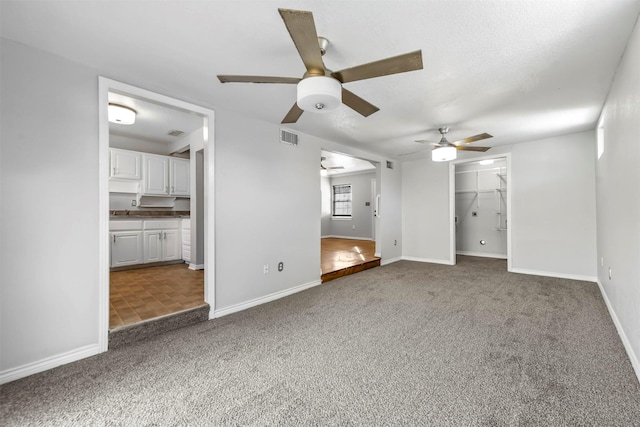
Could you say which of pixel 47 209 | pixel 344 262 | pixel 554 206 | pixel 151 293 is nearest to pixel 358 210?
pixel 344 262

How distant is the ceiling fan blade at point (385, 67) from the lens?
5.21ft

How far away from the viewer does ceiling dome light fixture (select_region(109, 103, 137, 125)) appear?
337 cm

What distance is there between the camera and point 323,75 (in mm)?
1836

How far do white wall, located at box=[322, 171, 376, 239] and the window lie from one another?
A: 18 centimetres

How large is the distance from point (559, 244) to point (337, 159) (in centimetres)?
490

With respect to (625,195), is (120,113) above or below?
above

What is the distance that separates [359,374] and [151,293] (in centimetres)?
281

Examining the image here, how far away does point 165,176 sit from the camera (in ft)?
17.4

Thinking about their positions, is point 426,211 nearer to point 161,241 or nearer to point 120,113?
point 161,241

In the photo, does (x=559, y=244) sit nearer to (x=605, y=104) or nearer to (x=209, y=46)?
(x=605, y=104)

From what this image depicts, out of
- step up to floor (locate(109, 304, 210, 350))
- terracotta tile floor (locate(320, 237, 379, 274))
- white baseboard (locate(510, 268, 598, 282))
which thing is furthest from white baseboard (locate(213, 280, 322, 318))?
white baseboard (locate(510, 268, 598, 282))

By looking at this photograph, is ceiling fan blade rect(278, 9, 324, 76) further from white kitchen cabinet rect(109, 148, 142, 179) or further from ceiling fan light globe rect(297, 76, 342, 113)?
white kitchen cabinet rect(109, 148, 142, 179)

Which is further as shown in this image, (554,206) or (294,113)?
(554,206)

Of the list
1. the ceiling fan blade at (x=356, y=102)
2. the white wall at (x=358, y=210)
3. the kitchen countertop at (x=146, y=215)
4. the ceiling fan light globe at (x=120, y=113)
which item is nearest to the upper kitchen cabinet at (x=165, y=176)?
the kitchen countertop at (x=146, y=215)
